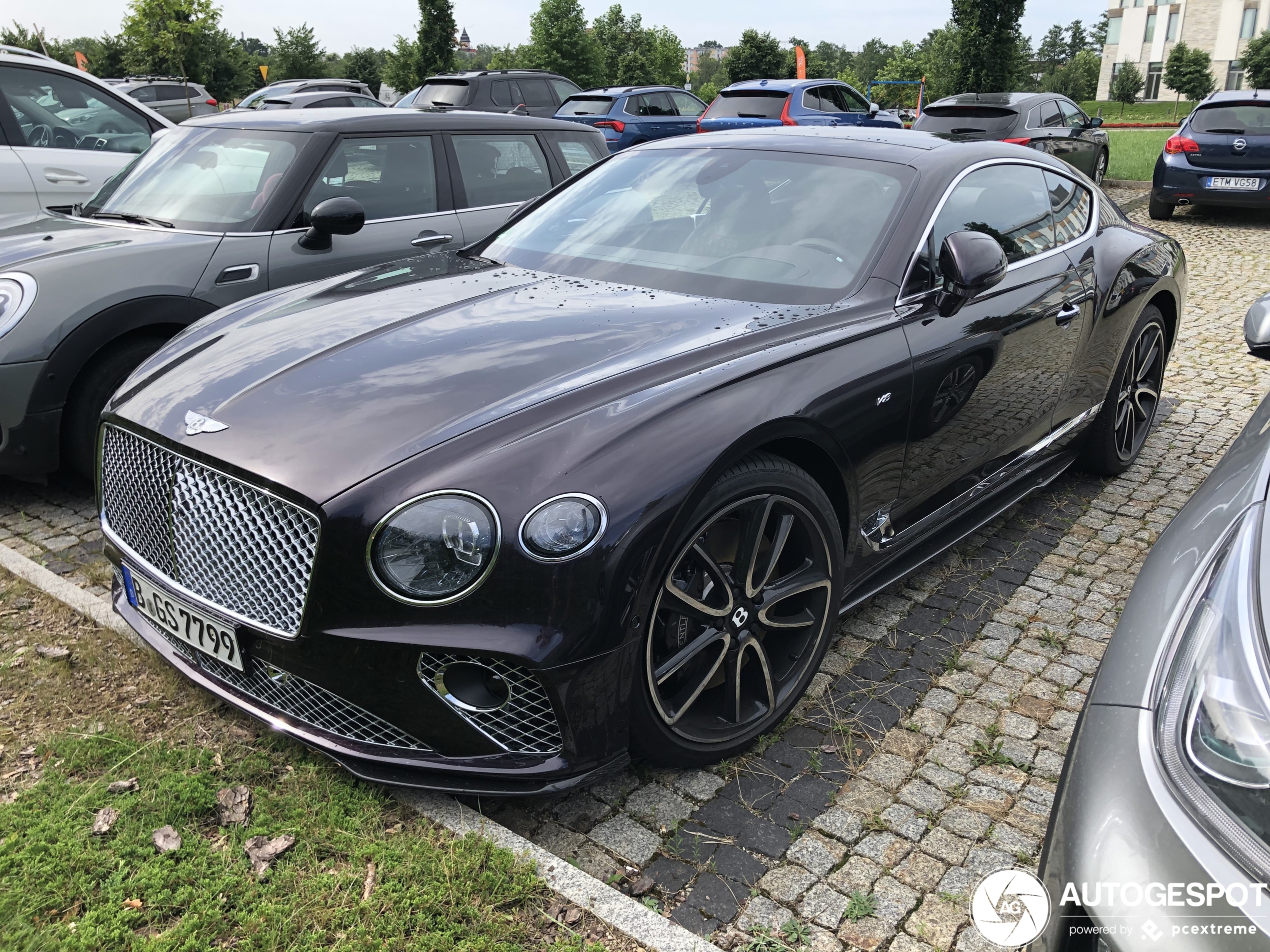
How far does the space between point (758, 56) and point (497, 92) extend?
2313cm

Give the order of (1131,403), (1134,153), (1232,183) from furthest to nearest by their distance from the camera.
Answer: (1134,153), (1232,183), (1131,403)

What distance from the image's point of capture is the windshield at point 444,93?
16.2 metres

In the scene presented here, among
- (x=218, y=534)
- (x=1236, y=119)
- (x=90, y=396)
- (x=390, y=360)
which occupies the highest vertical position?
(x=1236, y=119)

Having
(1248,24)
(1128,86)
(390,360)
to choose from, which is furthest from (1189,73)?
(390,360)

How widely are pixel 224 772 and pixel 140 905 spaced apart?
47cm

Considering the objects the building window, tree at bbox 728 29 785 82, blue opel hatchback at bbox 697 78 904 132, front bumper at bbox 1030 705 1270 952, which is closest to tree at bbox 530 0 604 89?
tree at bbox 728 29 785 82

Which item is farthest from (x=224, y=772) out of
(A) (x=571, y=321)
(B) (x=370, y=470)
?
(A) (x=571, y=321)

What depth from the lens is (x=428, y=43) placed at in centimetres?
3309

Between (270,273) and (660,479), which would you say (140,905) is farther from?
(270,273)

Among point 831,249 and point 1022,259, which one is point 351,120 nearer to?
point 831,249

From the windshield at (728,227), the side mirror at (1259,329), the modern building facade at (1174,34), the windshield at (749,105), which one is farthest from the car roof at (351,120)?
the modern building facade at (1174,34)

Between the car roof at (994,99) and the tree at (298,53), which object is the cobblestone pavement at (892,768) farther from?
the tree at (298,53)

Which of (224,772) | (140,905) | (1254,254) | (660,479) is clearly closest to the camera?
(140,905)

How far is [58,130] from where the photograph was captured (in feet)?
22.1
